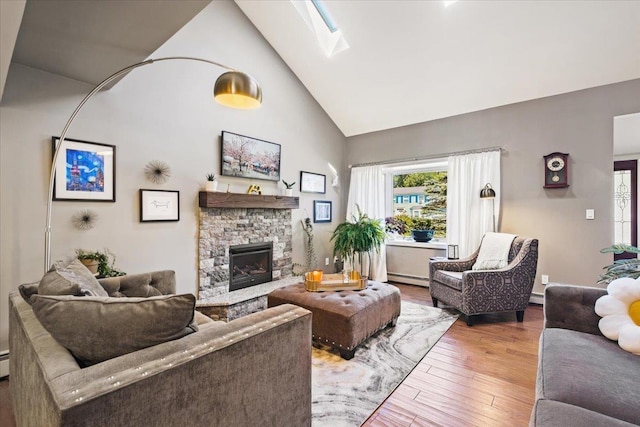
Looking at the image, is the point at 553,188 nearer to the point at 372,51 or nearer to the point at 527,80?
the point at 527,80

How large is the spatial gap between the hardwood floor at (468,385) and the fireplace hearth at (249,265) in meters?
2.06

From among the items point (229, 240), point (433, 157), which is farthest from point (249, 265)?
point (433, 157)

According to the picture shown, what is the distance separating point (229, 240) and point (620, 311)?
11.4 feet

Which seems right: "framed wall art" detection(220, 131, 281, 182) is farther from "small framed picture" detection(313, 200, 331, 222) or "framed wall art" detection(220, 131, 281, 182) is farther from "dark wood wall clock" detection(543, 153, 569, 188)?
"dark wood wall clock" detection(543, 153, 569, 188)

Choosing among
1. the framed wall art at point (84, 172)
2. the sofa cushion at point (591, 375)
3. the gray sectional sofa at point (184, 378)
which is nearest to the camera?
the gray sectional sofa at point (184, 378)

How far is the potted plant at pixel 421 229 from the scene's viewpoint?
484 centimetres

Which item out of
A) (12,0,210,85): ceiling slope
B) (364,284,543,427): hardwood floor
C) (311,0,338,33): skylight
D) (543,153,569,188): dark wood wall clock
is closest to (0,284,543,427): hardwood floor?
(364,284,543,427): hardwood floor

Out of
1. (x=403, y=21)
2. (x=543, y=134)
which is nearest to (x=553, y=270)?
(x=543, y=134)

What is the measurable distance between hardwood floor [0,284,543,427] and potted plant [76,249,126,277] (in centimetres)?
93

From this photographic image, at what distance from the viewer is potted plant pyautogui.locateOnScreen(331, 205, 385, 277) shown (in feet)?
15.0

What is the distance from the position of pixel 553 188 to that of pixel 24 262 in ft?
18.2

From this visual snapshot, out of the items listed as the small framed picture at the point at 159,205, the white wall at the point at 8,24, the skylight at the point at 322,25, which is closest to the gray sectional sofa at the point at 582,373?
the white wall at the point at 8,24

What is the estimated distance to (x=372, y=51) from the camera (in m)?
3.83

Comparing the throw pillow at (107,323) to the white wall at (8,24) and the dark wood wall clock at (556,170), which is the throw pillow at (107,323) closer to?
the white wall at (8,24)
